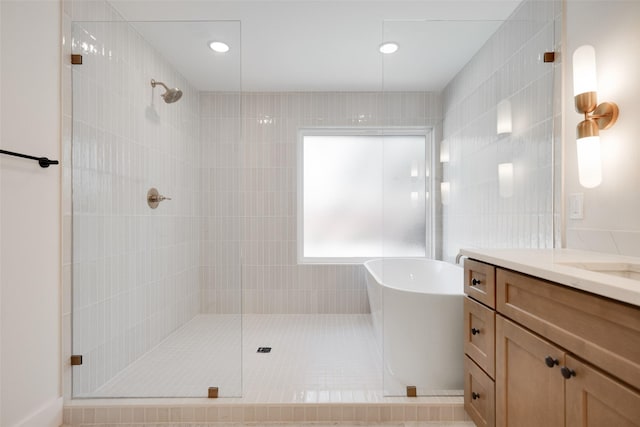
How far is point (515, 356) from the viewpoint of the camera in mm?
1279

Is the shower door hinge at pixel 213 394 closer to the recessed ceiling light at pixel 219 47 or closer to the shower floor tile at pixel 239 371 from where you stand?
the shower floor tile at pixel 239 371

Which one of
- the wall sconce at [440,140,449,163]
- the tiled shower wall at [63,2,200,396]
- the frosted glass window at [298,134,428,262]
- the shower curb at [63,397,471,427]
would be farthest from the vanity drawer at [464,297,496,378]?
the frosted glass window at [298,134,428,262]

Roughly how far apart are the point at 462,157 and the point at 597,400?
1.57m

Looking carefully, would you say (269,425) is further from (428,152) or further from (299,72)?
(299,72)

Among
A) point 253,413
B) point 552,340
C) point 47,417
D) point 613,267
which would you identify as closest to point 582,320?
point 552,340

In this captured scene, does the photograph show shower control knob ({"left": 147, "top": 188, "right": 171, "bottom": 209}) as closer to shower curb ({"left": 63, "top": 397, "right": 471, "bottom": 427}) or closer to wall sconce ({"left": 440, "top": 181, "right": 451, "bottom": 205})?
shower curb ({"left": 63, "top": 397, "right": 471, "bottom": 427})

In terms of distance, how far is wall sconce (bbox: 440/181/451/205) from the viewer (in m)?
2.12

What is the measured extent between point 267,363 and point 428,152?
6.12 ft

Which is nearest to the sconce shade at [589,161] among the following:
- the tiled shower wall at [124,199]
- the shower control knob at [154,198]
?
the tiled shower wall at [124,199]

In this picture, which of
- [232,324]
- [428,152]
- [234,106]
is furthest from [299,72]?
[232,324]

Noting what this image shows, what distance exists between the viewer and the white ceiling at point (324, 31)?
2.02 meters

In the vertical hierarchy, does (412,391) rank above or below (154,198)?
below

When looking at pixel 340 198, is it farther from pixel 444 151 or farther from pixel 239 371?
pixel 239 371

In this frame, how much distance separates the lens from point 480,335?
1.55m
